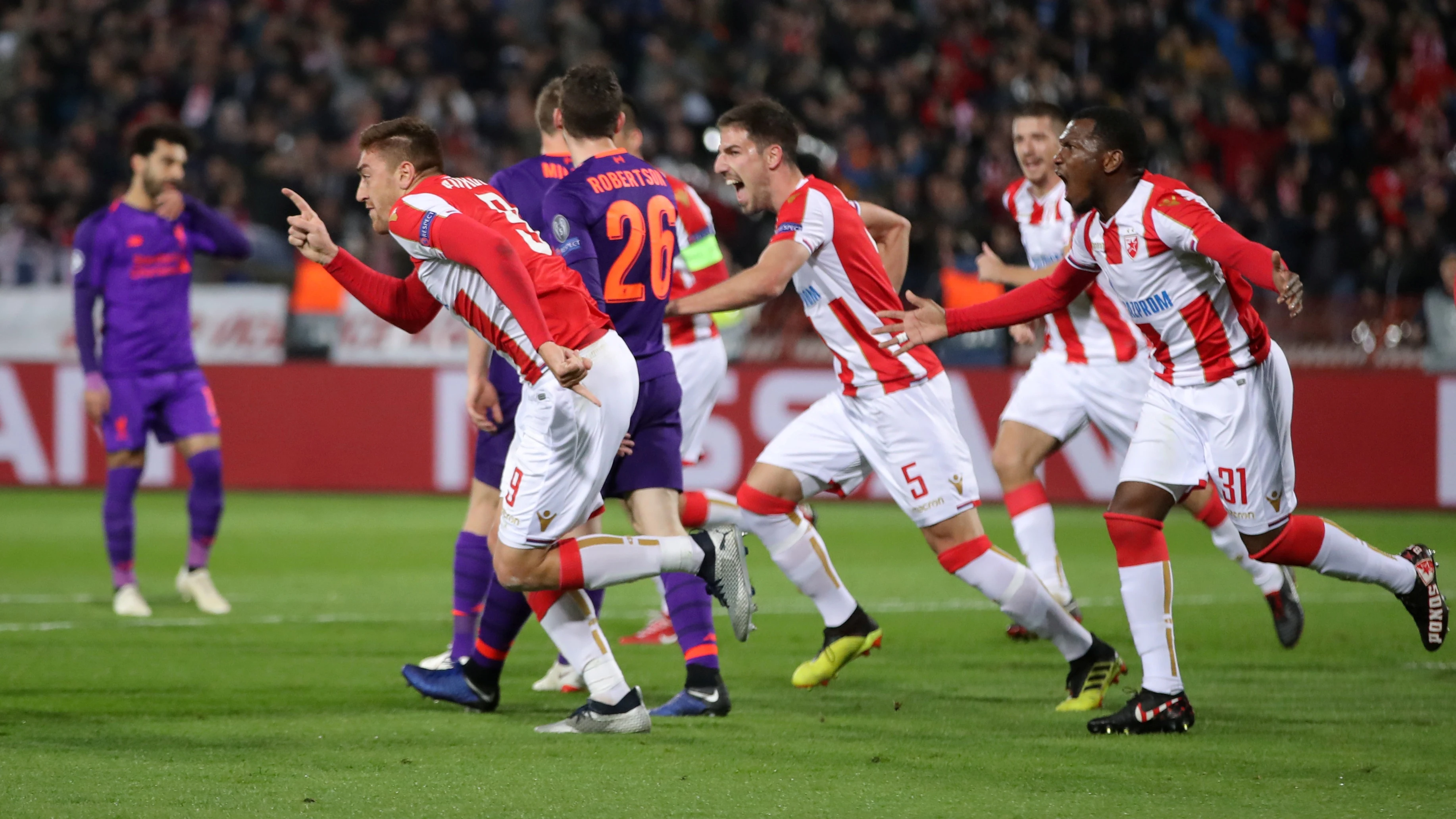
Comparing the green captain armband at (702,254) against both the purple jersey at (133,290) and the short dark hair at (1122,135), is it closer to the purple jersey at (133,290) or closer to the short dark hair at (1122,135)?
the short dark hair at (1122,135)

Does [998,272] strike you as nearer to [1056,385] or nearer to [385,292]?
[1056,385]

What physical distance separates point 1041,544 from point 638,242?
3023 mm

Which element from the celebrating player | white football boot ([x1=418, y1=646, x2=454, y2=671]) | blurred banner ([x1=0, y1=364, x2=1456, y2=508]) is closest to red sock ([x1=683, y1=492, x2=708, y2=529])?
the celebrating player

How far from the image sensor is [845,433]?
6.67 m

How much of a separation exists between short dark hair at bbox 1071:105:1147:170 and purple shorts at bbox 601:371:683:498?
1740 millimetres

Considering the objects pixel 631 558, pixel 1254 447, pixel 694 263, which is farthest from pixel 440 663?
pixel 1254 447

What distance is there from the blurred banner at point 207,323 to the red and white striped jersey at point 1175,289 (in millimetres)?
10974

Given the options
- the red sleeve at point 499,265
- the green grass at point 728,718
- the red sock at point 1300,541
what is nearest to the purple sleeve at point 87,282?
the green grass at point 728,718

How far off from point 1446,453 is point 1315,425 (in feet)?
3.34

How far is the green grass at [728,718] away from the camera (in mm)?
4551

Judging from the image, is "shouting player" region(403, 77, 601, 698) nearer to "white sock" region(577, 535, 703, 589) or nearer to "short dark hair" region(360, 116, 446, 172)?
"short dark hair" region(360, 116, 446, 172)

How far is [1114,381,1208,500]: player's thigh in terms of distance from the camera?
5.78 metres

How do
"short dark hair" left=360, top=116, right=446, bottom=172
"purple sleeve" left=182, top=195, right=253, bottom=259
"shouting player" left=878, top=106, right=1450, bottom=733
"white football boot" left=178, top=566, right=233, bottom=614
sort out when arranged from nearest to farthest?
"short dark hair" left=360, top=116, right=446, bottom=172, "shouting player" left=878, top=106, right=1450, bottom=733, "white football boot" left=178, top=566, right=233, bottom=614, "purple sleeve" left=182, top=195, right=253, bottom=259

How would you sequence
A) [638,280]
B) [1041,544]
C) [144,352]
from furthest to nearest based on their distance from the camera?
[144,352] < [1041,544] < [638,280]
